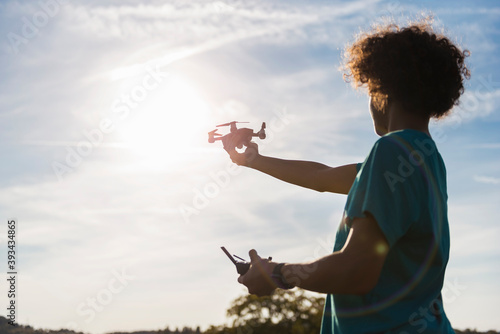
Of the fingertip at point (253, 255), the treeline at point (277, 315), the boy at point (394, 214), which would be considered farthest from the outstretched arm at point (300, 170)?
the treeline at point (277, 315)

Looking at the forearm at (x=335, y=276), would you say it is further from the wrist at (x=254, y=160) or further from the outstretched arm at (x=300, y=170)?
the wrist at (x=254, y=160)

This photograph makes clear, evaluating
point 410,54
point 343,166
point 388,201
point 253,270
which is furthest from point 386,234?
point 343,166

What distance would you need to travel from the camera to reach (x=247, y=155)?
4027 millimetres

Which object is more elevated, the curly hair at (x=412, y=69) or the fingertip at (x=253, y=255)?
the curly hair at (x=412, y=69)

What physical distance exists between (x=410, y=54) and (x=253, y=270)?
1257mm

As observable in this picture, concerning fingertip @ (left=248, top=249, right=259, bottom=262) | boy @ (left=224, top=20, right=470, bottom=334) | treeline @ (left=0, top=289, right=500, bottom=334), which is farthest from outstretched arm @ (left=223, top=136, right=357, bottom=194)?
treeline @ (left=0, top=289, right=500, bottom=334)

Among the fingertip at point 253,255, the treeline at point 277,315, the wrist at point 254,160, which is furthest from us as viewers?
the treeline at point 277,315

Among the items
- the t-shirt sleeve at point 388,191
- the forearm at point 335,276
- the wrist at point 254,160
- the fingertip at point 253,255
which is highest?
the wrist at point 254,160

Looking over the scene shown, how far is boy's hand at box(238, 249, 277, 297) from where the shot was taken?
2.37 m

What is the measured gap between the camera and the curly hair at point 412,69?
8.04 feet

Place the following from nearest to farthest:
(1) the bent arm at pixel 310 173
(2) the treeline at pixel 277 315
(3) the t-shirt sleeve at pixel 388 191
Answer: (3) the t-shirt sleeve at pixel 388 191 → (1) the bent arm at pixel 310 173 → (2) the treeline at pixel 277 315
